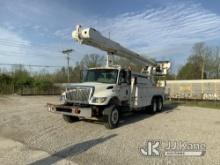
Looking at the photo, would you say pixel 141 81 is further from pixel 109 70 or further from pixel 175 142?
pixel 175 142

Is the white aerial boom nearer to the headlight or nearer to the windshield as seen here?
the windshield

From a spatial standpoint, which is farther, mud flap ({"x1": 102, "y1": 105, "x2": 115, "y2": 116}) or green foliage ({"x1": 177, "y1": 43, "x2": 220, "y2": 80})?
green foliage ({"x1": 177, "y1": 43, "x2": 220, "y2": 80})

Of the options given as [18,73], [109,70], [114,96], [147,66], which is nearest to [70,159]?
[114,96]

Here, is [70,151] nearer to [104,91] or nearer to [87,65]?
[104,91]

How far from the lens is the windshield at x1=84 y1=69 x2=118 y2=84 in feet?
32.2

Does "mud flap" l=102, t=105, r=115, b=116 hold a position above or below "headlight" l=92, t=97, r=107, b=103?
below

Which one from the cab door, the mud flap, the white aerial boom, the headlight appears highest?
the white aerial boom

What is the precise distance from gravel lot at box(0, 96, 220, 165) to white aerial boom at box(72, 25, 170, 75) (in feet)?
10.8

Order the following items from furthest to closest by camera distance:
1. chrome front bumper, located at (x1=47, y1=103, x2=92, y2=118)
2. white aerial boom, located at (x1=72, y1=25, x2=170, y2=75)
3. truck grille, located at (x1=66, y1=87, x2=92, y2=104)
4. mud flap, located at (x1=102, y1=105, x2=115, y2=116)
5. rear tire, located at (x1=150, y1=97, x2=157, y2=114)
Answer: rear tire, located at (x1=150, y1=97, x2=157, y2=114) < white aerial boom, located at (x1=72, y1=25, x2=170, y2=75) < truck grille, located at (x1=66, y1=87, x2=92, y2=104) < mud flap, located at (x1=102, y1=105, x2=115, y2=116) < chrome front bumper, located at (x1=47, y1=103, x2=92, y2=118)

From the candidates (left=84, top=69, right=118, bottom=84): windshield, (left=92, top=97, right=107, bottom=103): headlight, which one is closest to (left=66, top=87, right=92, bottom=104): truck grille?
(left=92, top=97, right=107, bottom=103): headlight

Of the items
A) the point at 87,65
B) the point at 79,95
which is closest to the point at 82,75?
the point at 79,95

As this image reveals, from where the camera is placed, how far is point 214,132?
27.5 ft

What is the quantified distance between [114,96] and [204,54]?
51.2 metres

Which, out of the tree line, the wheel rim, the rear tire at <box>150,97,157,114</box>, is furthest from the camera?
the tree line
